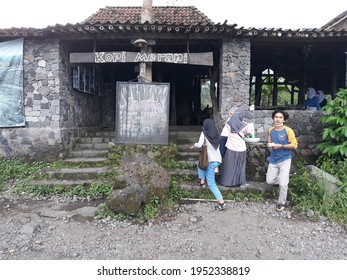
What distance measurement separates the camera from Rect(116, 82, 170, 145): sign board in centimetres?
557

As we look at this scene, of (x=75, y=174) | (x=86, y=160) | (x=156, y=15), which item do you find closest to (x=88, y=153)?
(x=86, y=160)

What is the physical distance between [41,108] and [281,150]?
234 inches

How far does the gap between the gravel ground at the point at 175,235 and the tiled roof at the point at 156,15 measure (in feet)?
A: 25.7

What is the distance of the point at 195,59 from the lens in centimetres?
555

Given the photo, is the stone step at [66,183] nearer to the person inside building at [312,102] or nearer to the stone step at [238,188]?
the stone step at [238,188]

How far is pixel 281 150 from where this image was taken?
159 inches

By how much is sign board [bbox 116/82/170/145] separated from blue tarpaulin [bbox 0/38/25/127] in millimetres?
2792

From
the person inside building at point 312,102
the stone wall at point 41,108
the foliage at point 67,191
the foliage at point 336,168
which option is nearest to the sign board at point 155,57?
the stone wall at point 41,108

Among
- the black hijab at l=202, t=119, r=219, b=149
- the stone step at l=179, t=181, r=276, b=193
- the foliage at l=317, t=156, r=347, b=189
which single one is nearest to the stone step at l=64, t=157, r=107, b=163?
the stone step at l=179, t=181, r=276, b=193

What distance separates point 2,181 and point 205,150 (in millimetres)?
4814

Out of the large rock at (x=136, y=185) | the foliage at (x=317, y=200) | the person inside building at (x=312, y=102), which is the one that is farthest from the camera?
the person inside building at (x=312, y=102)

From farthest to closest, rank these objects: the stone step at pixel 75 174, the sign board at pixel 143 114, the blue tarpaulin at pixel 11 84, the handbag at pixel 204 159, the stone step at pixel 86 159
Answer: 1. the blue tarpaulin at pixel 11 84
2. the stone step at pixel 86 159
3. the sign board at pixel 143 114
4. the stone step at pixel 75 174
5. the handbag at pixel 204 159

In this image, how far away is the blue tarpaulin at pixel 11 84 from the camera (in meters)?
5.90

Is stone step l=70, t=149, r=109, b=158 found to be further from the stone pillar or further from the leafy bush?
the stone pillar
